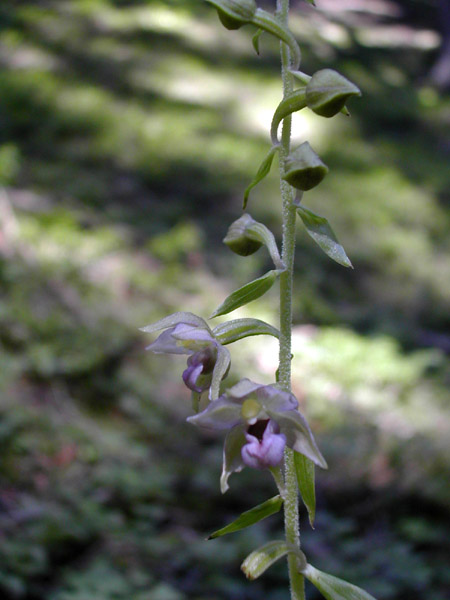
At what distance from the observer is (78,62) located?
19.6 feet

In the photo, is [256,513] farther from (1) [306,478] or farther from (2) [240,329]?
(2) [240,329]

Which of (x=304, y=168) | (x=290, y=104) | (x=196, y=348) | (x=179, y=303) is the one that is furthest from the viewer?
(x=179, y=303)

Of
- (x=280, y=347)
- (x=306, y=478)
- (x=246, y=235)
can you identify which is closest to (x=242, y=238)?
(x=246, y=235)

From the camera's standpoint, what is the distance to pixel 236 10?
1.17m

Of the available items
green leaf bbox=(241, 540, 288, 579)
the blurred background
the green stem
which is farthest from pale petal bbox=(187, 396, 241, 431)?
the blurred background

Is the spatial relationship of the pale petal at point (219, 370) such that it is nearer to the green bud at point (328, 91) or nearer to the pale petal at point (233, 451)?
the pale petal at point (233, 451)

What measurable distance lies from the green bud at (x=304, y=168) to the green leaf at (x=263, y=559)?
0.70 metres

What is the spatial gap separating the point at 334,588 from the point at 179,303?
2634 mm

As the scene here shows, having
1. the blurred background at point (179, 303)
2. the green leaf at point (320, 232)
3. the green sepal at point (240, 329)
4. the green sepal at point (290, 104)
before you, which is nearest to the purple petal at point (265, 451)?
the green sepal at point (240, 329)

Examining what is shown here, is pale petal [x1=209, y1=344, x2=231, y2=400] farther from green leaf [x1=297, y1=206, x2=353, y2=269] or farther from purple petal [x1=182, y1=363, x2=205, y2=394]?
green leaf [x1=297, y1=206, x2=353, y2=269]

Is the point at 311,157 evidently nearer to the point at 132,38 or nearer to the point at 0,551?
the point at 0,551

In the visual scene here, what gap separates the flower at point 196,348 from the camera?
1.24 m

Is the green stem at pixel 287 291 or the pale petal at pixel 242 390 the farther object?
the green stem at pixel 287 291

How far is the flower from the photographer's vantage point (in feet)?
4.07
